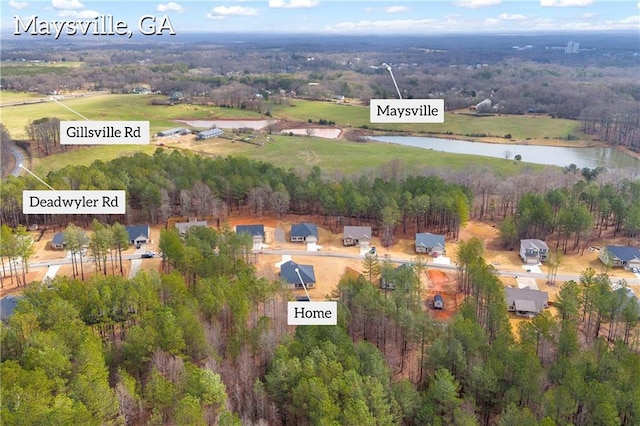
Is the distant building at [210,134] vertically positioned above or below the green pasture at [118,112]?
below

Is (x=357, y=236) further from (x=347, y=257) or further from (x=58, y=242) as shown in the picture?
(x=58, y=242)

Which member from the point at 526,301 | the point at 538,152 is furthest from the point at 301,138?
the point at 526,301

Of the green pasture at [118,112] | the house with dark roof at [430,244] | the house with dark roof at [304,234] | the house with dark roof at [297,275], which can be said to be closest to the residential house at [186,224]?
the house with dark roof at [304,234]

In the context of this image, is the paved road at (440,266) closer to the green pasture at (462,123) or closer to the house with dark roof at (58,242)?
the house with dark roof at (58,242)

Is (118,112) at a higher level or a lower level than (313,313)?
higher

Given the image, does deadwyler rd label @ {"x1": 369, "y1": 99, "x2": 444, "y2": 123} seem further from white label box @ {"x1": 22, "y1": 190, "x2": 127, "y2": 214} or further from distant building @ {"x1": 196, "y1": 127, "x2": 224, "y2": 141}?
distant building @ {"x1": 196, "y1": 127, "x2": 224, "y2": 141}

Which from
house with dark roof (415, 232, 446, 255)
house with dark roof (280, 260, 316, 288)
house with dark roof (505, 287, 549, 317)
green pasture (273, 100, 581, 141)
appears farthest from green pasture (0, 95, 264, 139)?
house with dark roof (505, 287, 549, 317)

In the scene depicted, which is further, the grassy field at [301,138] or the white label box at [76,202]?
the grassy field at [301,138]
